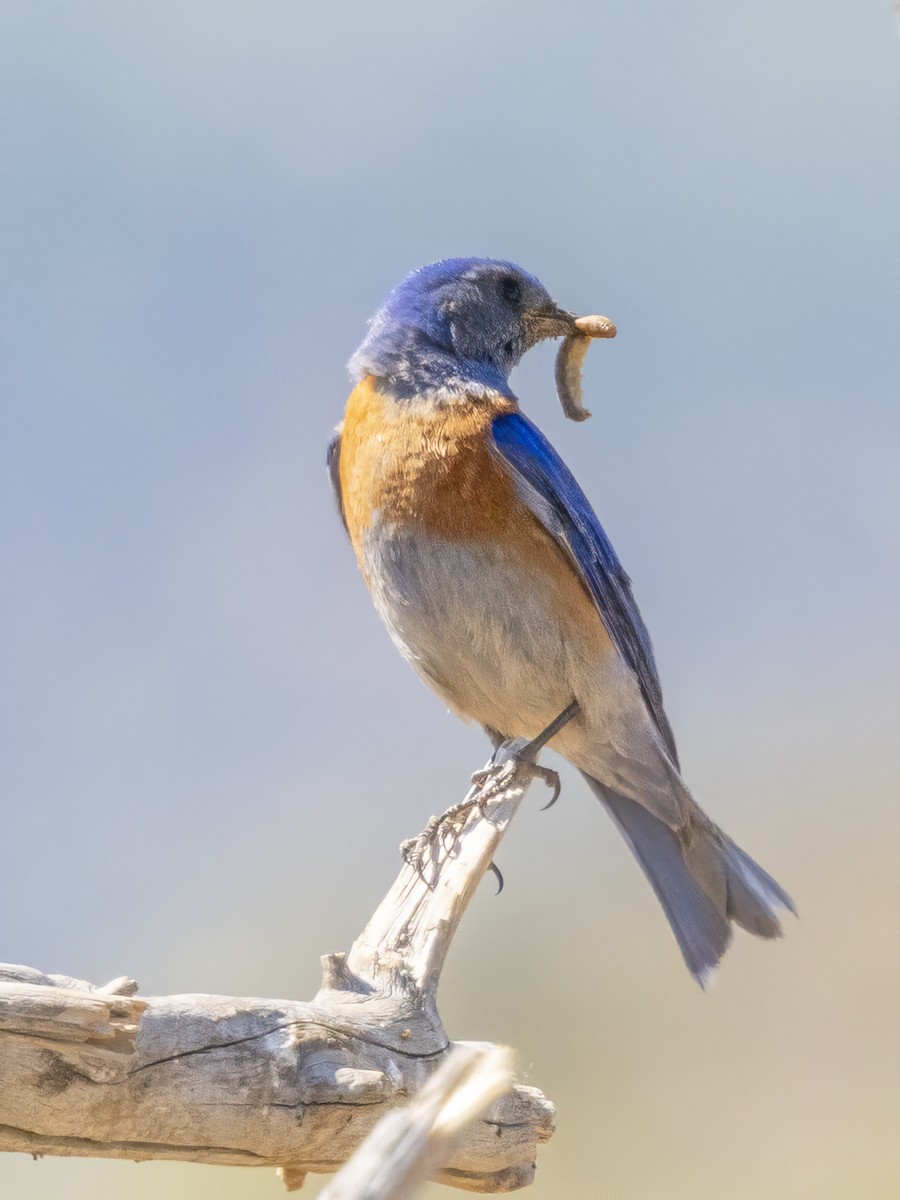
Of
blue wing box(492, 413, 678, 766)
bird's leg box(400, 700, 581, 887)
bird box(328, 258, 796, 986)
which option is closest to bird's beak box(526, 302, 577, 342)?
bird box(328, 258, 796, 986)

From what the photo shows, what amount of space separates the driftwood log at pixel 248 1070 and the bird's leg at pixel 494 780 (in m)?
0.42

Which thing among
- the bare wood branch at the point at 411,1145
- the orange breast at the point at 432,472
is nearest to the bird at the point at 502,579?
the orange breast at the point at 432,472

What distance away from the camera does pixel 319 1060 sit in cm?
260

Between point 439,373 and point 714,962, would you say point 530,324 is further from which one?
point 714,962

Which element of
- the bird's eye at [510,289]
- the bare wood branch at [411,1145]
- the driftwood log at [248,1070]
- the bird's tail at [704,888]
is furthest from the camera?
the bird's eye at [510,289]

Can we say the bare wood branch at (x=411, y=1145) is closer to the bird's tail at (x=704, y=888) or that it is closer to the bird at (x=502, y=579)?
the bird at (x=502, y=579)

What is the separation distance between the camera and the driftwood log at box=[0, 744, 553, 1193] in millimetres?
2254

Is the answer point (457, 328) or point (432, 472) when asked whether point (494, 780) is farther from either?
point (457, 328)

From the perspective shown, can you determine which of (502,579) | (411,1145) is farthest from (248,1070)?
(502,579)

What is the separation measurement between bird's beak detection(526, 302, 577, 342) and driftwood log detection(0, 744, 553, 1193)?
215 cm

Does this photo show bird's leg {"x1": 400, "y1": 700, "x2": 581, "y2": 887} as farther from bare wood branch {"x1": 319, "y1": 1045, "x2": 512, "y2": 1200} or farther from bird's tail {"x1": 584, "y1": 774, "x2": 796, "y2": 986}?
bare wood branch {"x1": 319, "y1": 1045, "x2": 512, "y2": 1200}

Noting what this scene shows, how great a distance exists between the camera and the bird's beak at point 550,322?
4383 millimetres

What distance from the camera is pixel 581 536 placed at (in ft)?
12.5

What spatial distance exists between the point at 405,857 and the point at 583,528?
111 cm
